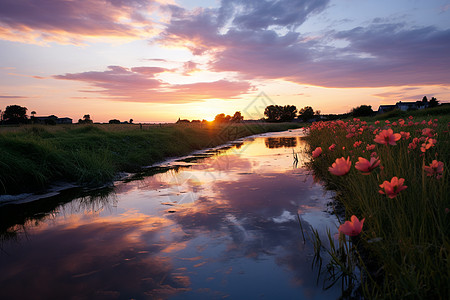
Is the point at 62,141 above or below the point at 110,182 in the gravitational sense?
above

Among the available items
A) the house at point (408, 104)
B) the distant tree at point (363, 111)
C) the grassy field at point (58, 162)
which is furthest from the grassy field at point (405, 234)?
the house at point (408, 104)

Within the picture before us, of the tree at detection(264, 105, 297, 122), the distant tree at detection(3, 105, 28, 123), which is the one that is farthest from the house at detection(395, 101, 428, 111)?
the distant tree at detection(3, 105, 28, 123)

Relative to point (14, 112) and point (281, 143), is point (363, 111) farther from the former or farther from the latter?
point (14, 112)

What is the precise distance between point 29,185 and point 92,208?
258cm

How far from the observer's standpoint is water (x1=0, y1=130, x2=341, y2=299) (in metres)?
2.99

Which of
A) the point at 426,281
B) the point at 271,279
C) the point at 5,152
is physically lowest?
the point at 271,279

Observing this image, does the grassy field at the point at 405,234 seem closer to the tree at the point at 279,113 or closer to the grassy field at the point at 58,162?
the grassy field at the point at 58,162

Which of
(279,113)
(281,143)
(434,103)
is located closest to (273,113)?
(279,113)

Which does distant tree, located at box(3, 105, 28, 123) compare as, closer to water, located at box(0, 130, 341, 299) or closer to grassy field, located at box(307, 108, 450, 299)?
water, located at box(0, 130, 341, 299)

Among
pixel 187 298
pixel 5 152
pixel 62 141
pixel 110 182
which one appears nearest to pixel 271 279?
pixel 187 298

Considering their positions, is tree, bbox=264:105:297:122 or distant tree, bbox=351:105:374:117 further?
tree, bbox=264:105:297:122

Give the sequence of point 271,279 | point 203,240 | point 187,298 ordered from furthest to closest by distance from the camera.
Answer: point 203,240
point 271,279
point 187,298

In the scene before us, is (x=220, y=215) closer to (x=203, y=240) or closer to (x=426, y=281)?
(x=203, y=240)

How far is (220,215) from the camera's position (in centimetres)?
525
